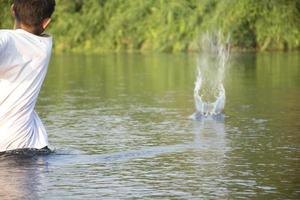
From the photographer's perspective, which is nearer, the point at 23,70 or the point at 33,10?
the point at 33,10

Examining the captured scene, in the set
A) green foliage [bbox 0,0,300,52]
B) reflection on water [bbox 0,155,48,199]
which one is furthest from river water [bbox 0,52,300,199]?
green foliage [bbox 0,0,300,52]

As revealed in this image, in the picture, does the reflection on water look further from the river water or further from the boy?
the boy

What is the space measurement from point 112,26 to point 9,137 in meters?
55.7

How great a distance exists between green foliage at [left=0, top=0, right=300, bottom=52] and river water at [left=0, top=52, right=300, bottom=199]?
70.0ft

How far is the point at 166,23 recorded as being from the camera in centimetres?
5803

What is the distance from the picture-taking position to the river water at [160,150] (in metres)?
7.70

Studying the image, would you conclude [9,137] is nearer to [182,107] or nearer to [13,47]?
[13,47]

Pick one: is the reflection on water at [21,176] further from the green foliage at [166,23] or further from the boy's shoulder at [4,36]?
the green foliage at [166,23]

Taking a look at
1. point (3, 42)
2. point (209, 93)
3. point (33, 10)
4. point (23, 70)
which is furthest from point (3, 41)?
point (209, 93)

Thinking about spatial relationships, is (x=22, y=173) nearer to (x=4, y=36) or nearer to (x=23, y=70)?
(x=23, y=70)

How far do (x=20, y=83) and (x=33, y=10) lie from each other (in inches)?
26.2

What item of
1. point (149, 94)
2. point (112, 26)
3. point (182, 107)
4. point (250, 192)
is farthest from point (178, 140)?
point (112, 26)

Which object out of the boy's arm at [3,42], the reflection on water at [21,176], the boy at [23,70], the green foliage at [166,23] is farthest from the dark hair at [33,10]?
the green foliage at [166,23]

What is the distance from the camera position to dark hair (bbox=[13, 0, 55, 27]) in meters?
7.35
